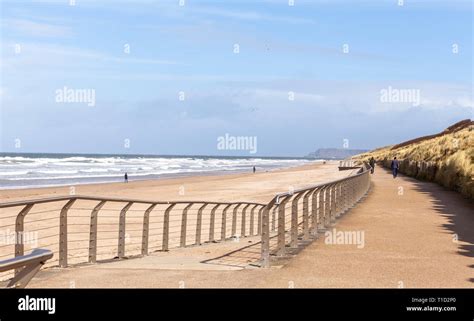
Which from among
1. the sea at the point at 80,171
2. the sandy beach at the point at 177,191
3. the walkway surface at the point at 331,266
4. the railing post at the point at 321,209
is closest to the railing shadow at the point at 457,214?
the walkway surface at the point at 331,266

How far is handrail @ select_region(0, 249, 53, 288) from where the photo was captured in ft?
13.9

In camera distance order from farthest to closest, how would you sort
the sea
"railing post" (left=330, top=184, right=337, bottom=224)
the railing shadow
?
the sea, "railing post" (left=330, top=184, right=337, bottom=224), the railing shadow

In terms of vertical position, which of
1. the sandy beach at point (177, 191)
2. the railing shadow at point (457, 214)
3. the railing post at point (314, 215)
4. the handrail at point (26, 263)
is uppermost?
the handrail at point (26, 263)

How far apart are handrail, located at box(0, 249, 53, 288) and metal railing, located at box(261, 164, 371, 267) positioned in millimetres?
4408

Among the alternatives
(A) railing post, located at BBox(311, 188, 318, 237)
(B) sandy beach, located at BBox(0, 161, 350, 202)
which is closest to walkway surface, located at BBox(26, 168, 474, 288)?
(A) railing post, located at BBox(311, 188, 318, 237)

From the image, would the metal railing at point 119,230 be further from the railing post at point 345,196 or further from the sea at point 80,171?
the sea at point 80,171

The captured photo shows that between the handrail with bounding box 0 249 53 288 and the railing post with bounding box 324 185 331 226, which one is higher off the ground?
the handrail with bounding box 0 249 53 288

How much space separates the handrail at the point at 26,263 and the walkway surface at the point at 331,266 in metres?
2.73

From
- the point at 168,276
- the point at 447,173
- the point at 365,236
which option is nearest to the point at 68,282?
the point at 168,276

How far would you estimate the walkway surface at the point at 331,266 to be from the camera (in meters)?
7.65

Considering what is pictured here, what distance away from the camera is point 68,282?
765 cm

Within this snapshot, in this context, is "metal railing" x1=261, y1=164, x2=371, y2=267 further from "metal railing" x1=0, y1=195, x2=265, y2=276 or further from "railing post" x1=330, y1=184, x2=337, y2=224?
"metal railing" x1=0, y1=195, x2=265, y2=276

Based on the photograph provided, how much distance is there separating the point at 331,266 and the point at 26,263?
5.30 metres
